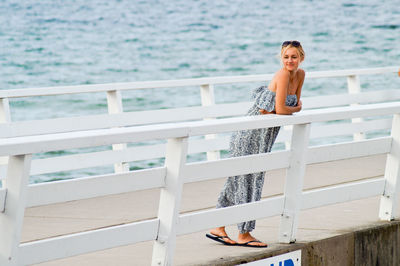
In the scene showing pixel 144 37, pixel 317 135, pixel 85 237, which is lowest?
pixel 85 237

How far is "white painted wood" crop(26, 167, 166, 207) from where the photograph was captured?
5.24 meters

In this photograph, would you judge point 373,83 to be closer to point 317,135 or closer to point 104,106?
point 104,106

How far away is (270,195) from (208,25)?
55759mm

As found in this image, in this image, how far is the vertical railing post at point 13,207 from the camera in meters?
5.02

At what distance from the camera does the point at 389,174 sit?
779cm

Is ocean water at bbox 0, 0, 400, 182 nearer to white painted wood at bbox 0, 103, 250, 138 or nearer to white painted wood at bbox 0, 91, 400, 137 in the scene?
white painted wood at bbox 0, 91, 400, 137

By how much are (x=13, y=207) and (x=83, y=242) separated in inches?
21.7

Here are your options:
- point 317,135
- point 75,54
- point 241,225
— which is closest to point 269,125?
point 241,225

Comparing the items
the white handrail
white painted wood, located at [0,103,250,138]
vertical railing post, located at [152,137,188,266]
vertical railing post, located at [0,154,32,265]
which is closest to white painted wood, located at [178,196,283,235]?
the white handrail

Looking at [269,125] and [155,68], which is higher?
[155,68]

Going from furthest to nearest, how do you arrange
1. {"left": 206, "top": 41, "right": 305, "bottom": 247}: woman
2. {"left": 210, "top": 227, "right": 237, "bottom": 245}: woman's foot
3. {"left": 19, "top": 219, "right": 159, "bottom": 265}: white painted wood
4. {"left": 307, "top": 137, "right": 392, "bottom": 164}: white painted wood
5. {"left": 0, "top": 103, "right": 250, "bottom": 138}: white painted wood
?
{"left": 0, "top": 103, "right": 250, "bottom": 138}: white painted wood → {"left": 307, "top": 137, "right": 392, "bottom": 164}: white painted wood → {"left": 210, "top": 227, "right": 237, "bottom": 245}: woman's foot → {"left": 206, "top": 41, "right": 305, "bottom": 247}: woman → {"left": 19, "top": 219, "right": 159, "bottom": 265}: white painted wood

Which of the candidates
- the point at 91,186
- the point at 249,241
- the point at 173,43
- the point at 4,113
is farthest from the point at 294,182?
the point at 173,43

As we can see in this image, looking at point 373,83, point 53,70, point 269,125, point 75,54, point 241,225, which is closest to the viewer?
point 269,125

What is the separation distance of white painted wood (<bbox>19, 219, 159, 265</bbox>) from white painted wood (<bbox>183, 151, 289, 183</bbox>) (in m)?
0.42
